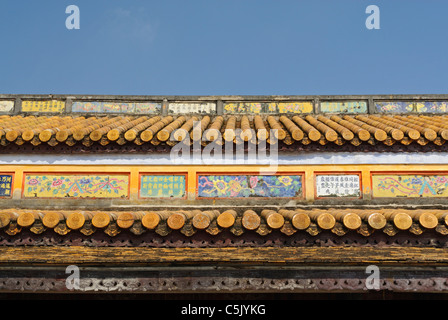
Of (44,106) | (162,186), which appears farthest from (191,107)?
(162,186)

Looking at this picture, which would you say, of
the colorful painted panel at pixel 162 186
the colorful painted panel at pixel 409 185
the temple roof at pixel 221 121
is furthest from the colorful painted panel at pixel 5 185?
the colorful painted panel at pixel 409 185

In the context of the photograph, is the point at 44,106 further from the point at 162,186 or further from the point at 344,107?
the point at 344,107

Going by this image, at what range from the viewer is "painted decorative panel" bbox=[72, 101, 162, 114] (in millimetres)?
9984

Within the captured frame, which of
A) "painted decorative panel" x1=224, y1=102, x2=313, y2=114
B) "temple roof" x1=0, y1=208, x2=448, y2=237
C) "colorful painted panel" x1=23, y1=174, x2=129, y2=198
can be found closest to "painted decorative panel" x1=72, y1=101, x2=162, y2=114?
"painted decorative panel" x1=224, y1=102, x2=313, y2=114

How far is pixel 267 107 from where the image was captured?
998 cm

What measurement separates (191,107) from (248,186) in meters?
3.40

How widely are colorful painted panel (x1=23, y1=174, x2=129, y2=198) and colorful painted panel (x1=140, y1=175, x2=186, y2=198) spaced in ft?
0.87

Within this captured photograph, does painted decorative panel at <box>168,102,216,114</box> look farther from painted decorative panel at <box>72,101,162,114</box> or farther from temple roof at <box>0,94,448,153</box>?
painted decorative panel at <box>72,101,162,114</box>

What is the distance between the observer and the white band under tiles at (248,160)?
7.20 metres
